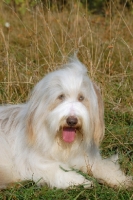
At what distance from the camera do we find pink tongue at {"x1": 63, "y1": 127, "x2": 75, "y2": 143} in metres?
4.17

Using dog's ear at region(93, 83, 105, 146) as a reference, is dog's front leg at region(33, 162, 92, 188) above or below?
below

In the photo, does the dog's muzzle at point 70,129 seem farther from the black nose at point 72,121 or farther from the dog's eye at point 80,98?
the dog's eye at point 80,98

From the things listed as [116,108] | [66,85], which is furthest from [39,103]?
[116,108]

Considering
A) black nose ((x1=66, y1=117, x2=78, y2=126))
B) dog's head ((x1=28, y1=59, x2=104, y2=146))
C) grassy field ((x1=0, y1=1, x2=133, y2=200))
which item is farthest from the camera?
grassy field ((x1=0, y1=1, x2=133, y2=200))

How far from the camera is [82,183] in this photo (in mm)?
4453

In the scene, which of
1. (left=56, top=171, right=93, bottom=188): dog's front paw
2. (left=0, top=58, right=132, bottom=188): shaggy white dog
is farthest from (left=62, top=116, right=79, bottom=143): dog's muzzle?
(left=56, top=171, right=93, bottom=188): dog's front paw

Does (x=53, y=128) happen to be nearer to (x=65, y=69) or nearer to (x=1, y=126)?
(x=65, y=69)

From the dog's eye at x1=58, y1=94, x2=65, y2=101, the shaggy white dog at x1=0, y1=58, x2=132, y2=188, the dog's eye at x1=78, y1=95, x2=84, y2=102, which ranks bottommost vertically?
the shaggy white dog at x1=0, y1=58, x2=132, y2=188

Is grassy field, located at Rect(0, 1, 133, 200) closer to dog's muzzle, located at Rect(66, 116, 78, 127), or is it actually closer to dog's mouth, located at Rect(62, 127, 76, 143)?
dog's mouth, located at Rect(62, 127, 76, 143)

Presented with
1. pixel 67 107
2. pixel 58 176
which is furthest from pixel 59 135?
pixel 58 176

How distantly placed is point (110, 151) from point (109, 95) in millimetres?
1044

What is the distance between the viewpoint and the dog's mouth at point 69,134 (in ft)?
13.7

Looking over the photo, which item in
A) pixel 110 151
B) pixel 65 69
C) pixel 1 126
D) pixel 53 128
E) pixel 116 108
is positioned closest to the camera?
pixel 53 128

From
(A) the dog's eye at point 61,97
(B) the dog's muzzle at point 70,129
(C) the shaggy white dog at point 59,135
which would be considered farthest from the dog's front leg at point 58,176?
(A) the dog's eye at point 61,97
